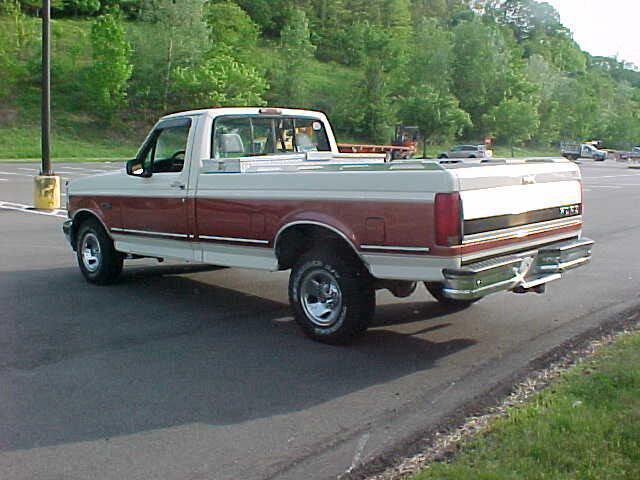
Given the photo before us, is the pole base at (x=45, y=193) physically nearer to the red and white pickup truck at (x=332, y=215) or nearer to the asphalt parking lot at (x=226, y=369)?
the asphalt parking lot at (x=226, y=369)

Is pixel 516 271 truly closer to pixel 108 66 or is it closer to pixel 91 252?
pixel 91 252

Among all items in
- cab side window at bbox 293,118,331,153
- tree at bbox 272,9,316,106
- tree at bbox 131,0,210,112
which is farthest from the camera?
tree at bbox 272,9,316,106

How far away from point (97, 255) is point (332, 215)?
4.09 meters

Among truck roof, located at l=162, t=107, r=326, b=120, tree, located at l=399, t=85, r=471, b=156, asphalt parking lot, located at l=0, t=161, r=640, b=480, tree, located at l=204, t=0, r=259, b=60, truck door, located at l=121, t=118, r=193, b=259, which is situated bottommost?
asphalt parking lot, located at l=0, t=161, r=640, b=480

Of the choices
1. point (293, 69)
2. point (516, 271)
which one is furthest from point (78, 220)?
point (293, 69)

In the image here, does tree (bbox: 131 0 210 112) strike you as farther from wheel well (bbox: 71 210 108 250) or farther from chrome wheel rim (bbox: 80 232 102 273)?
chrome wheel rim (bbox: 80 232 102 273)

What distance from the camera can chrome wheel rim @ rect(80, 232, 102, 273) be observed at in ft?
31.6

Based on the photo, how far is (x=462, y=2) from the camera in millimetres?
161500

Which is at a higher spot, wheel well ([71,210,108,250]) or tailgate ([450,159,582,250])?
tailgate ([450,159,582,250])

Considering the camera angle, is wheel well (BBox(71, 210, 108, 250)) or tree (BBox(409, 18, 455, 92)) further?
tree (BBox(409, 18, 455, 92))

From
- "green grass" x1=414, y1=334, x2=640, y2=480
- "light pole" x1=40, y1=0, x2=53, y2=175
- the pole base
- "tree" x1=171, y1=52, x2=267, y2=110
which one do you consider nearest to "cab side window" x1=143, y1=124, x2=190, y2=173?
"green grass" x1=414, y1=334, x2=640, y2=480

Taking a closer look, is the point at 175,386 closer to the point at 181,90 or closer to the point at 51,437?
the point at 51,437

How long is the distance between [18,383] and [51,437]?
1.18 metres

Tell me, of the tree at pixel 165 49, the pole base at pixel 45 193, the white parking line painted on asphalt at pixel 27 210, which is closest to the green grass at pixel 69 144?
the tree at pixel 165 49
